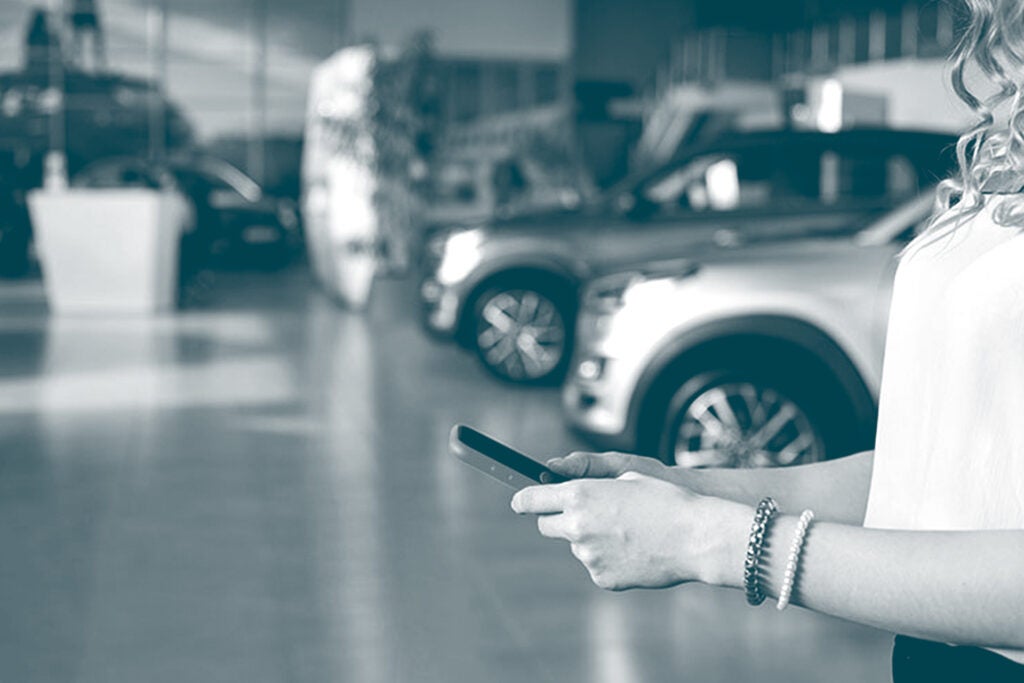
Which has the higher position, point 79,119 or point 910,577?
point 79,119

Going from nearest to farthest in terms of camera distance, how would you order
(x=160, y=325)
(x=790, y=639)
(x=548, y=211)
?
(x=790, y=639) → (x=548, y=211) → (x=160, y=325)

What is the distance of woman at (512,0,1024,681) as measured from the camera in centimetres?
140

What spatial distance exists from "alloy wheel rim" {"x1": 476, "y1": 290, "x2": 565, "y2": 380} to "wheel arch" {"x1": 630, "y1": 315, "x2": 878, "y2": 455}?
373 cm

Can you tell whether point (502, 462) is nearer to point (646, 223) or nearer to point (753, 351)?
point (753, 351)

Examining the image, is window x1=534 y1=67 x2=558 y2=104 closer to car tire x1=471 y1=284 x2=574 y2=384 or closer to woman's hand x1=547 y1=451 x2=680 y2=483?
car tire x1=471 y1=284 x2=574 y2=384

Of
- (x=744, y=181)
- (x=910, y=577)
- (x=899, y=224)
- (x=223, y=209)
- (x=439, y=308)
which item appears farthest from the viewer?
(x=223, y=209)

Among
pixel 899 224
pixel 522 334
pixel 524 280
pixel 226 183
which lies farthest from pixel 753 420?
pixel 226 183

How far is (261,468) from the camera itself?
7.20 metres

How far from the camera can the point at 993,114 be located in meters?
1.57

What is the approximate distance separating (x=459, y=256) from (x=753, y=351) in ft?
14.9

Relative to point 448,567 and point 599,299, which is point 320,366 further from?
point 448,567

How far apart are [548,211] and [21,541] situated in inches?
191

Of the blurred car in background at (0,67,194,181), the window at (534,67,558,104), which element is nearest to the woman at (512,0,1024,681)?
the blurred car in background at (0,67,194,181)

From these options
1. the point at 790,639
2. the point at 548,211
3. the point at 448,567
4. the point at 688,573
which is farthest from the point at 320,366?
the point at 688,573
